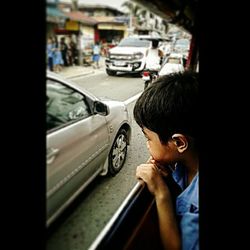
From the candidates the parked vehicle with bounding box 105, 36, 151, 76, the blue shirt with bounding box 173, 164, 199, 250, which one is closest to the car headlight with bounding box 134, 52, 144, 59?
the parked vehicle with bounding box 105, 36, 151, 76

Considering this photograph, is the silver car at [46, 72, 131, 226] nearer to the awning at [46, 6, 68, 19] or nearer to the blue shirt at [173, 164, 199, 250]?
the awning at [46, 6, 68, 19]

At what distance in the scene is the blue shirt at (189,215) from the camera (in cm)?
108

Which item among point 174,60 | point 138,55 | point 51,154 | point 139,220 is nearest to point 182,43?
point 174,60

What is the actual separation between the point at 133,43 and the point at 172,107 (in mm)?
487

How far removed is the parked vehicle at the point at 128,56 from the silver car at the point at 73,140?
0.35 metres

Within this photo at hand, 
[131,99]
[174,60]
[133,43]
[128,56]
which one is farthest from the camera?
[174,60]

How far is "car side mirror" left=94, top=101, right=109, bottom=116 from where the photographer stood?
98 centimetres

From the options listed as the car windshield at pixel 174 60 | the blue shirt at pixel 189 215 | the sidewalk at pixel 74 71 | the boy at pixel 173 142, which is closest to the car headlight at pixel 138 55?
the car windshield at pixel 174 60

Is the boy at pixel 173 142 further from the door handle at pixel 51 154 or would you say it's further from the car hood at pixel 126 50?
the door handle at pixel 51 154

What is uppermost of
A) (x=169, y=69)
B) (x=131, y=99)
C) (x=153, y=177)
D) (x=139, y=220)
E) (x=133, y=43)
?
(x=133, y=43)

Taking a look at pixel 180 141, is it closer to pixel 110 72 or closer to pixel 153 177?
pixel 153 177

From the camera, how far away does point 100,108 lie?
1.01 meters
